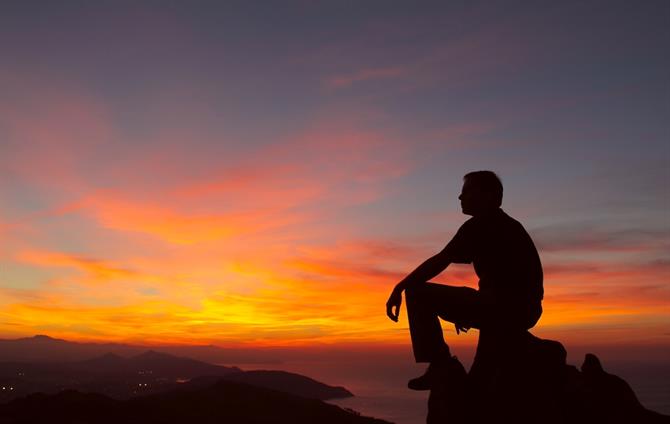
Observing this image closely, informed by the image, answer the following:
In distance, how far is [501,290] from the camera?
790 centimetres

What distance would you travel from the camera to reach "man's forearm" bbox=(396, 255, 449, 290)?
780 centimetres

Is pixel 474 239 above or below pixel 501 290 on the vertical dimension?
above

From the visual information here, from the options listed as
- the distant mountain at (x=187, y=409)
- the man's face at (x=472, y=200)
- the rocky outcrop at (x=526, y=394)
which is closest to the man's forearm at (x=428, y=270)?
the man's face at (x=472, y=200)

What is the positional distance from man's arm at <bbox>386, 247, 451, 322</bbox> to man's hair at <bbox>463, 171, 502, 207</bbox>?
1.26 metres

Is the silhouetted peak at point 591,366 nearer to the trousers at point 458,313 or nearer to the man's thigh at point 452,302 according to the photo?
the trousers at point 458,313

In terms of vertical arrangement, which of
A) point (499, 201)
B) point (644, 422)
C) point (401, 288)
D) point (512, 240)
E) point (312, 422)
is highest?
point (499, 201)

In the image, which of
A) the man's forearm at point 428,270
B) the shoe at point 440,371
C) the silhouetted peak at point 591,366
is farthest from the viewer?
the silhouetted peak at point 591,366

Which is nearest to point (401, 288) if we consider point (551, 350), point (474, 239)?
point (474, 239)

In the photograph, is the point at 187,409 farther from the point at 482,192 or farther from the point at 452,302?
the point at 482,192

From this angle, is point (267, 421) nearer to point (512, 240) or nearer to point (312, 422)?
point (312, 422)

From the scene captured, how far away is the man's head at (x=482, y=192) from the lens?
8.16m

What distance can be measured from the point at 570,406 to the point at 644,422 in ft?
5.35

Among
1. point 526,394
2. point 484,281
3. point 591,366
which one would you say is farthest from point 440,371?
point 591,366

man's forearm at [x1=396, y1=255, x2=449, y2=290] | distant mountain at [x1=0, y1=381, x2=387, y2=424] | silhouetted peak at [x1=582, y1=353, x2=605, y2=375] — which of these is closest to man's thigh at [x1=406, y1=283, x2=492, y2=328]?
man's forearm at [x1=396, y1=255, x2=449, y2=290]
